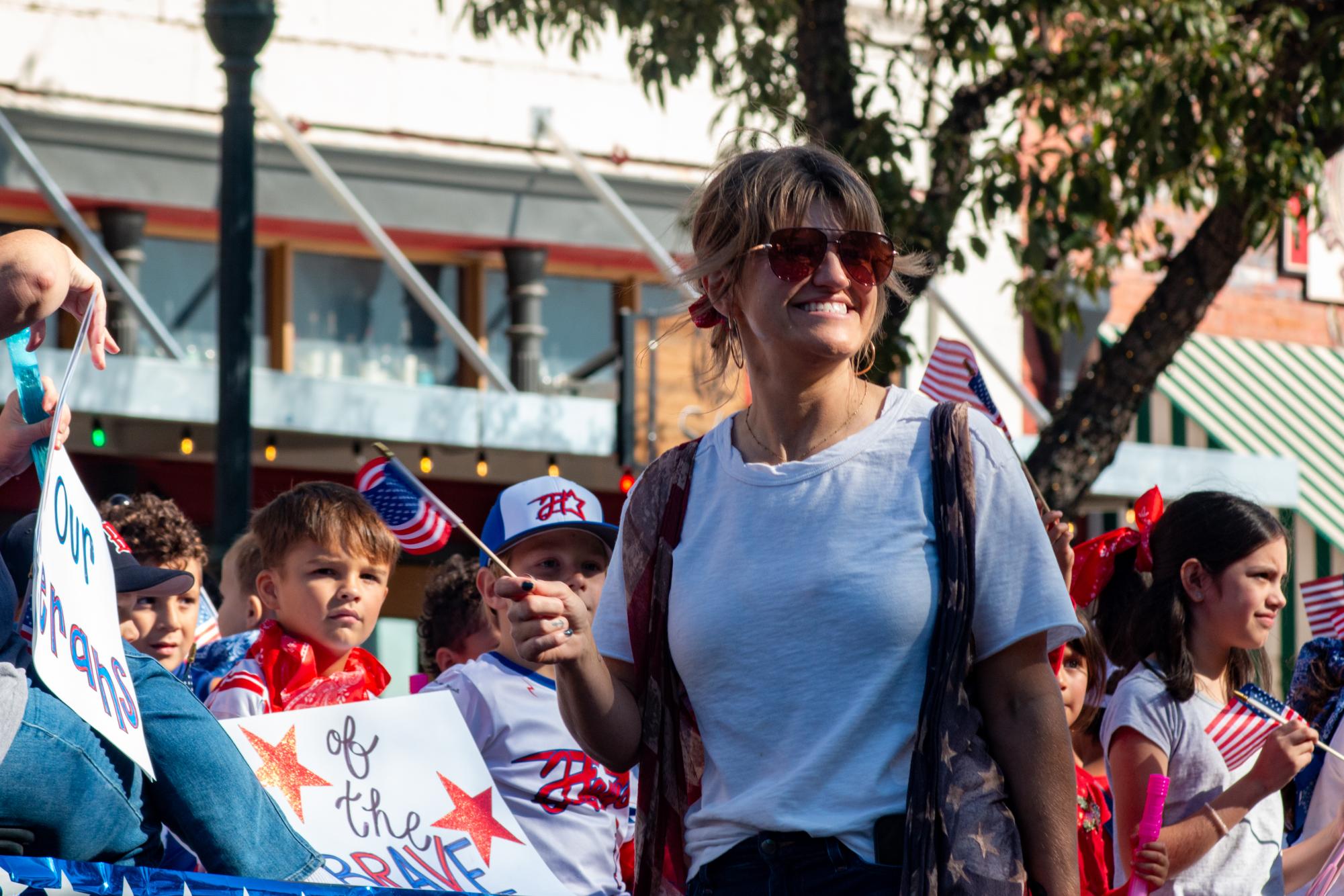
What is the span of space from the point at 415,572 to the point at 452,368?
1.55 m

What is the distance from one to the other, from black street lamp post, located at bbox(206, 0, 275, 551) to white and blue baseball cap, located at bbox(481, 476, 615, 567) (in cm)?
207

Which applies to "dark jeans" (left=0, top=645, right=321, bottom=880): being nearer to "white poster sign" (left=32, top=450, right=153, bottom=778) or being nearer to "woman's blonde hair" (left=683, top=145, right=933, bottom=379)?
"white poster sign" (left=32, top=450, right=153, bottom=778)

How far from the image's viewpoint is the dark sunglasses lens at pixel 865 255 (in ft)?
9.25

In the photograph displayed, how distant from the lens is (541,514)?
15.2ft

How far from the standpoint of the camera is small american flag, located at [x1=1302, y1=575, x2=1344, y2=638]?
568cm

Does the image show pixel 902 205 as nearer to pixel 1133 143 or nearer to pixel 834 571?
pixel 1133 143

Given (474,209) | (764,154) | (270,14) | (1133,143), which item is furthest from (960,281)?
(764,154)

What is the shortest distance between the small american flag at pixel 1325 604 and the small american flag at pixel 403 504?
2.98 m

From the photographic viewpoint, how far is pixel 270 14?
673cm

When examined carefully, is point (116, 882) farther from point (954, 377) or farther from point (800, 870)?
point (954, 377)

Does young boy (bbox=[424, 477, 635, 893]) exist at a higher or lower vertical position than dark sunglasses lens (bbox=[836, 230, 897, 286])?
lower

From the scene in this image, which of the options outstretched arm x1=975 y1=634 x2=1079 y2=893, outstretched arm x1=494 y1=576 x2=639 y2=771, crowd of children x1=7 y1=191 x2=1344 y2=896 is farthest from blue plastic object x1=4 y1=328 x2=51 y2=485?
outstretched arm x1=975 y1=634 x2=1079 y2=893

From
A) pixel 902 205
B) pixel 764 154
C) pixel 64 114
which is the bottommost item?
pixel 764 154

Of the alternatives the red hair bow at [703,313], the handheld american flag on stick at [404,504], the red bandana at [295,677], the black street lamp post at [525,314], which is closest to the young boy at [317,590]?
the red bandana at [295,677]
